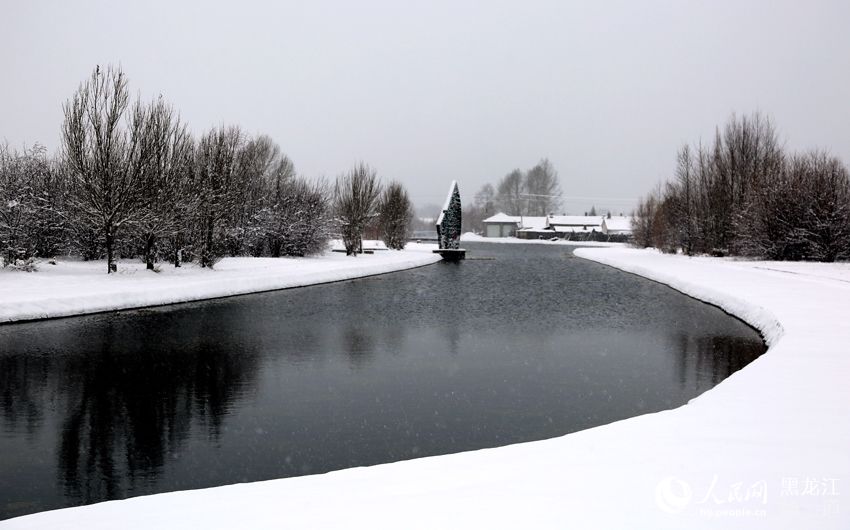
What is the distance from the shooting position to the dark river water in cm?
675

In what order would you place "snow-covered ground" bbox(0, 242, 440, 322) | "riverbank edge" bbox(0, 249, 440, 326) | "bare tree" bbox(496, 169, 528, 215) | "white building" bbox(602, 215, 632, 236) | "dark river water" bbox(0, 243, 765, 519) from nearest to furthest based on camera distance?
1. "dark river water" bbox(0, 243, 765, 519)
2. "riverbank edge" bbox(0, 249, 440, 326)
3. "snow-covered ground" bbox(0, 242, 440, 322)
4. "white building" bbox(602, 215, 632, 236)
5. "bare tree" bbox(496, 169, 528, 215)

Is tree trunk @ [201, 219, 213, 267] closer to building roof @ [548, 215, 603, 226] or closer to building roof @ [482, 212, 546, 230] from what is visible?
building roof @ [548, 215, 603, 226]

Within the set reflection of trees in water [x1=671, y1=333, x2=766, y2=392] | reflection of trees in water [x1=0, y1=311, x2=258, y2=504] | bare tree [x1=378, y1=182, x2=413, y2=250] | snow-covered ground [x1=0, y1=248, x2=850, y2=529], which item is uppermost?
bare tree [x1=378, y1=182, x2=413, y2=250]

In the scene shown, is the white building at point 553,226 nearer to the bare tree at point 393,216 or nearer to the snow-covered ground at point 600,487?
the bare tree at point 393,216

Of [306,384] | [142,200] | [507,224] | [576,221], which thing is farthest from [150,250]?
[507,224]

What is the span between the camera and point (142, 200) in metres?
26.2

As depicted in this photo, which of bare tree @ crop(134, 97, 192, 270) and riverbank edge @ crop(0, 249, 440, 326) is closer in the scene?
riverbank edge @ crop(0, 249, 440, 326)

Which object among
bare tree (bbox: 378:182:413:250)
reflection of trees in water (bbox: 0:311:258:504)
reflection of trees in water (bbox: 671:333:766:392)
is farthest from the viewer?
bare tree (bbox: 378:182:413:250)

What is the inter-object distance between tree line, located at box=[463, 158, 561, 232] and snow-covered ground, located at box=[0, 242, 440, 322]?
380ft

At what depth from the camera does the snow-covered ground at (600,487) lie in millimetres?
4637

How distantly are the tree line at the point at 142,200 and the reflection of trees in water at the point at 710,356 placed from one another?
21829 mm

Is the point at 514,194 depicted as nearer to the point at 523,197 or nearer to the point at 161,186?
the point at 523,197

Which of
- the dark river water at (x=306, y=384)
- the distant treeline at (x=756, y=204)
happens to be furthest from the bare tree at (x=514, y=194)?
the dark river water at (x=306, y=384)

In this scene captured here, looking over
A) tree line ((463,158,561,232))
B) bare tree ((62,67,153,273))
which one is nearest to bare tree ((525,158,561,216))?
tree line ((463,158,561,232))
